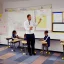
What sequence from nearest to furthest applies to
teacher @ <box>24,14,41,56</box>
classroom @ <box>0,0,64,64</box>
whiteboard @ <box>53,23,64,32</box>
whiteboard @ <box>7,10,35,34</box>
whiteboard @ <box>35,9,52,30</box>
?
1. teacher @ <box>24,14,41,56</box>
2. classroom @ <box>0,0,64,64</box>
3. whiteboard @ <box>53,23,64,32</box>
4. whiteboard @ <box>35,9,52,30</box>
5. whiteboard @ <box>7,10,35,34</box>

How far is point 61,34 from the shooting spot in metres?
6.36

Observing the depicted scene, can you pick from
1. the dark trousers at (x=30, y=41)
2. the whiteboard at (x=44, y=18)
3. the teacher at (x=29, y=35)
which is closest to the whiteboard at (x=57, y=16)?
the whiteboard at (x=44, y=18)

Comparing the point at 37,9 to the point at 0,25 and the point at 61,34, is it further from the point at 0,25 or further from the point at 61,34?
the point at 0,25

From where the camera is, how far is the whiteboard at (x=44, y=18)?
6.54 m

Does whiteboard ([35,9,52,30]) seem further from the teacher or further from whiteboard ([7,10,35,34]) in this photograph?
the teacher

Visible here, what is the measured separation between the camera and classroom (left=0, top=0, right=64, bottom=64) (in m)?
5.83

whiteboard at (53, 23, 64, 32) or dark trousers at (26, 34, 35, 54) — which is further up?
whiteboard at (53, 23, 64, 32)

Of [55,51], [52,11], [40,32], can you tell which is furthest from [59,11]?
[55,51]

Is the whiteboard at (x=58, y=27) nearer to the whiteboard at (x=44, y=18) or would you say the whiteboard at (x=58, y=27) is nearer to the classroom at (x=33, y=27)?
the classroom at (x=33, y=27)

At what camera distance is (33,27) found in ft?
22.1

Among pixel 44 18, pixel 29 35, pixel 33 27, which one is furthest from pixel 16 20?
pixel 29 35

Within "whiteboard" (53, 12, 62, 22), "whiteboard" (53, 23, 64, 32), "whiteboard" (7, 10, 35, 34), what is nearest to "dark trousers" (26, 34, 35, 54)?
"whiteboard" (53, 23, 64, 32)

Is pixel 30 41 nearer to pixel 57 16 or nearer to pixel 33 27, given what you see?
pixel 33 27

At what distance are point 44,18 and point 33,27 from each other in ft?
2.19
